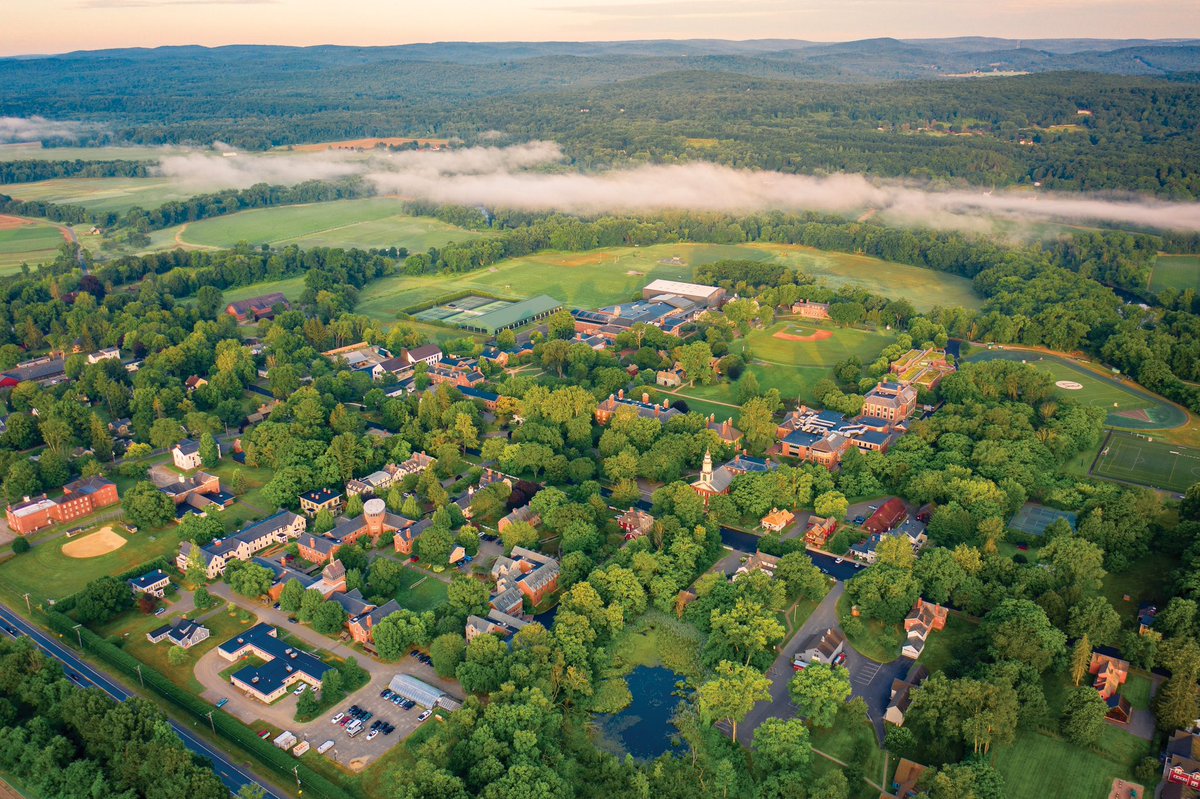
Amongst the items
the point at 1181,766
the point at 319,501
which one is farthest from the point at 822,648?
the point at 319,501

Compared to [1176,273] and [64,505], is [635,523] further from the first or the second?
[1176,273]

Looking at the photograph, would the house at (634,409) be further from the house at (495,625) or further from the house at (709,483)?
the house at (495,625)

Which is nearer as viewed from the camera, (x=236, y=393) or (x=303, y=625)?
(x=303, y=625)

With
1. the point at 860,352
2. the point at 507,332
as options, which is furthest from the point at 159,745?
the point at 860,352

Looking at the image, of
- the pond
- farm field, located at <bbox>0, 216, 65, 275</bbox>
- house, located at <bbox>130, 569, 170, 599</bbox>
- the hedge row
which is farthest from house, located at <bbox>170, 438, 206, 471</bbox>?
farm field, located at <bbox>0, 216, 65, 275</bbox>

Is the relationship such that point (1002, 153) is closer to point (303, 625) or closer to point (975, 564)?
point (975, 564)

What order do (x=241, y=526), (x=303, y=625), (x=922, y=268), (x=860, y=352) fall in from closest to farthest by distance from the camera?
(x=303, y=625), (x=241, y=526), (x=860, y=352), (x=922, y=268)

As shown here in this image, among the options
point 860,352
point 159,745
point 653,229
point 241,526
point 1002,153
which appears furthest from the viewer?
point 1002,153
